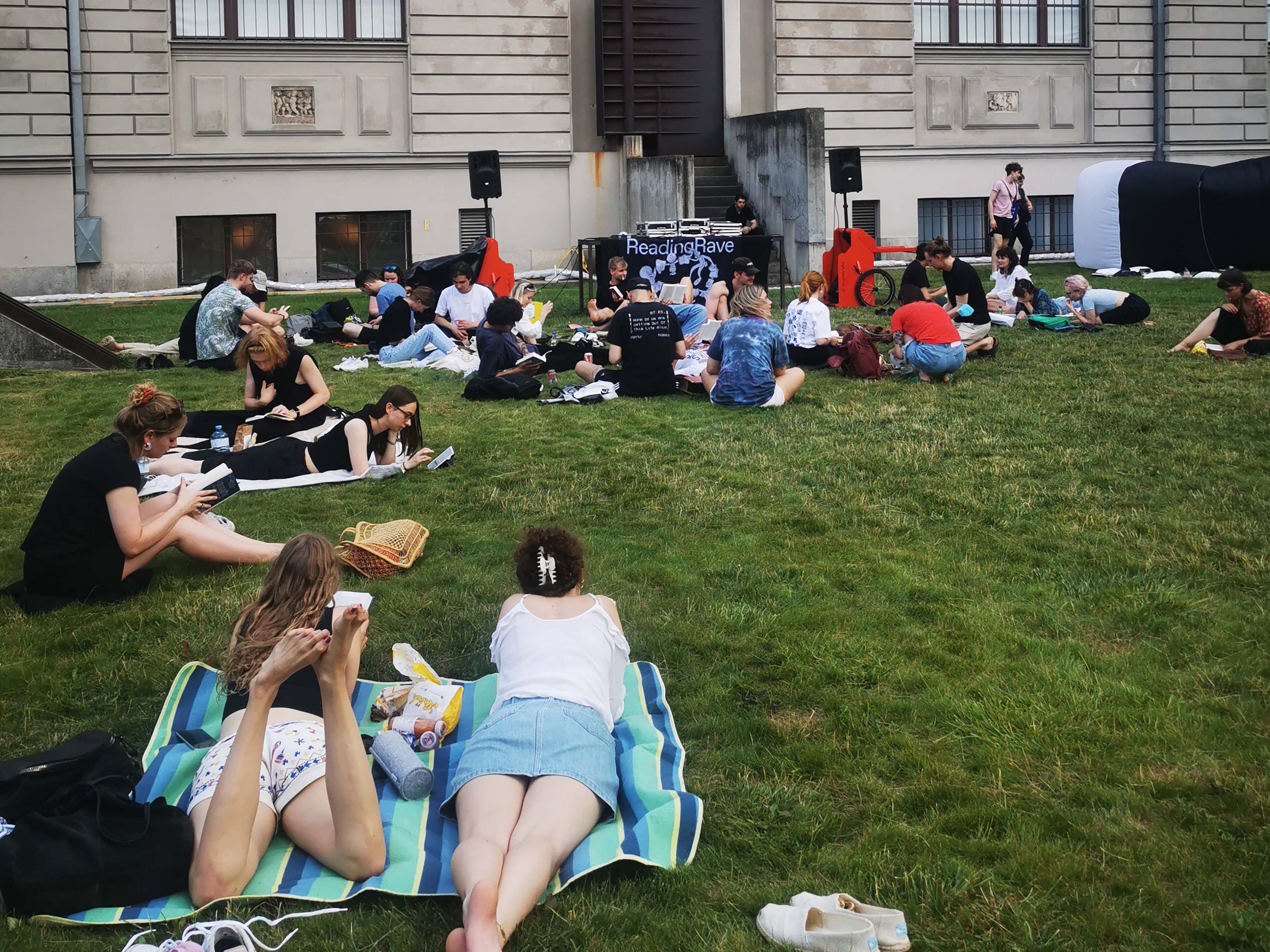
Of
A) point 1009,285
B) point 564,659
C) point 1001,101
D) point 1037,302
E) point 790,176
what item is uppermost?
point 1001,101

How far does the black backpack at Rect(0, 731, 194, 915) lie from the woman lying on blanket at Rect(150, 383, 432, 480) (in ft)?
16.0

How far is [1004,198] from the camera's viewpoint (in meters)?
21.9

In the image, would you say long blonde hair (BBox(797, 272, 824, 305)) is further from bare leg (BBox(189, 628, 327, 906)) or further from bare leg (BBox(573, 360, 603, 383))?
bare leg (BBox(189, 628, 327, 906))

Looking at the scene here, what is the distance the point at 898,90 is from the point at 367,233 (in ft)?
35.0

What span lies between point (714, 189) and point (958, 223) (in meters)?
5.56

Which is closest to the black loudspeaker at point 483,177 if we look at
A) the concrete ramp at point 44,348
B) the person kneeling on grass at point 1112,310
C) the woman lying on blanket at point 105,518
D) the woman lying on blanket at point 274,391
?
the person kneeling on grass at point 1112,310

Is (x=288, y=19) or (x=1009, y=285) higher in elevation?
(x=288, y=19)

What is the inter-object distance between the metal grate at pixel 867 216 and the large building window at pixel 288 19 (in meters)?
9.33

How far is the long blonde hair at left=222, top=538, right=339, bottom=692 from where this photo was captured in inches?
167

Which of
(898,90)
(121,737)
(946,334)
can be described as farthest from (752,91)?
(121,737)

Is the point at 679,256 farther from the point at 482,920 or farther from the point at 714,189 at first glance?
the point at 482,920

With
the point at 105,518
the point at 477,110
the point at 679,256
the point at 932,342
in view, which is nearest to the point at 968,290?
the point at 932,342

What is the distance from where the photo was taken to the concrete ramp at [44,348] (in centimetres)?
1395

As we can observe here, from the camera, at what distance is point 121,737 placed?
4.66m
